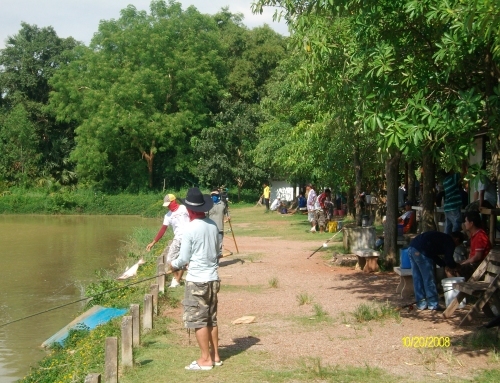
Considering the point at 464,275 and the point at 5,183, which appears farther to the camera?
the point at 5,183

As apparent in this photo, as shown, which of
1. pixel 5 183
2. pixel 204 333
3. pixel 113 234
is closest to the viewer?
pixel 204 333

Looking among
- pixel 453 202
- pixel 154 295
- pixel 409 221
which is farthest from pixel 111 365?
pixel 409 221

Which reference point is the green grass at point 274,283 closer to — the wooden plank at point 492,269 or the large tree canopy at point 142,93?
the wooden plank at point 492,269

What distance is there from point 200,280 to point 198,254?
290mm

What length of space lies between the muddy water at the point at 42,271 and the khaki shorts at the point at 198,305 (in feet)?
14.0

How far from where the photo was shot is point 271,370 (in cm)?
786

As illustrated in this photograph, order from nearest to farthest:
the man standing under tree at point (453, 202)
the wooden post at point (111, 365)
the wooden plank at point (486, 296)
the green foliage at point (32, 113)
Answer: the wooden post at point (111, 365) < the wooden plank at point (486, 296) < the man standing under tree at point (453, 202) < the green foliage at point (32, 113)

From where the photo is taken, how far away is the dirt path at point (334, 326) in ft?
26.3

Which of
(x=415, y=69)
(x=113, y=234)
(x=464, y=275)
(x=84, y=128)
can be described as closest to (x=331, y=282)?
(x=464, y=275)

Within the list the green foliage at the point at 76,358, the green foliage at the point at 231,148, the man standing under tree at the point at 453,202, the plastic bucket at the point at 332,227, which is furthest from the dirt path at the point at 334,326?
the green foliage at the point at 231,148

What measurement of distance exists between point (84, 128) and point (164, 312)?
41.6 metres

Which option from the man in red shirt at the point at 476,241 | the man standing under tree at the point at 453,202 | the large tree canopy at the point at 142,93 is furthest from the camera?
the large tree canopy at the point at 142,93

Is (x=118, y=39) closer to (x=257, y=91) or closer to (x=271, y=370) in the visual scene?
(x=257, y=91)

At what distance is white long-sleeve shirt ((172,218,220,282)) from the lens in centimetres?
780
